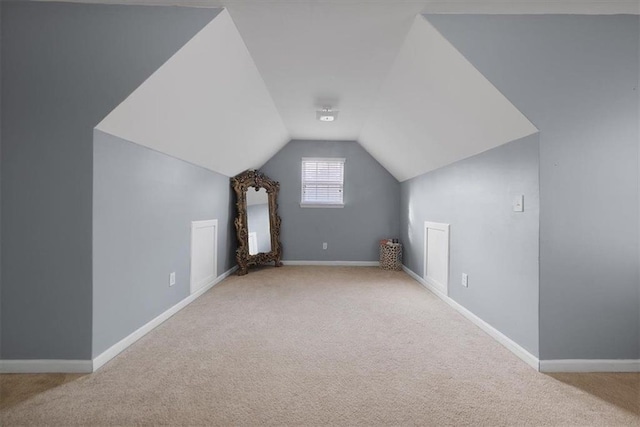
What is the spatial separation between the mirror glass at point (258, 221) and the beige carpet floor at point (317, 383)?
7.49 feet

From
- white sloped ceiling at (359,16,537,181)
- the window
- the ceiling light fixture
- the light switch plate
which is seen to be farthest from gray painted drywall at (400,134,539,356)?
the window

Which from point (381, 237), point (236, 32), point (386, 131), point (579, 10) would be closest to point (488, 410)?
point (579, 10)

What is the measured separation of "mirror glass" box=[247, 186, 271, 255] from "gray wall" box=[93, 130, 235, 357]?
1655 millimetres

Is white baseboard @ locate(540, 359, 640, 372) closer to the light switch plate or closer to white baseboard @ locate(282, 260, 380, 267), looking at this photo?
the light switch plate

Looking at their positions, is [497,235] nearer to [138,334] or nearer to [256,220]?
[138,334]

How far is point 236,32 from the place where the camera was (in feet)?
7.00

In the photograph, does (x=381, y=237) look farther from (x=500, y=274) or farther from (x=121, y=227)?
(x=121, y=227)

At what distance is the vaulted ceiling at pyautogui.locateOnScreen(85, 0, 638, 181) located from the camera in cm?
193

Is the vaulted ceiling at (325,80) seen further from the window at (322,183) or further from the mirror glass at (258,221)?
the window at (322,183)

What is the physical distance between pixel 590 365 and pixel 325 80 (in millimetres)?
2961

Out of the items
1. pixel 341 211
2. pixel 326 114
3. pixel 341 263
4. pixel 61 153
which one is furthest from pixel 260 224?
pixel 61 153

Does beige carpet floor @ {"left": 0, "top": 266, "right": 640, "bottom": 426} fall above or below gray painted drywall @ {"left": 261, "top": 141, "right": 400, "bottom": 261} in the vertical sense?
below

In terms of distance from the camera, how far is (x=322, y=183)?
5.59 m

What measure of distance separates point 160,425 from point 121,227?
4.36 ft
